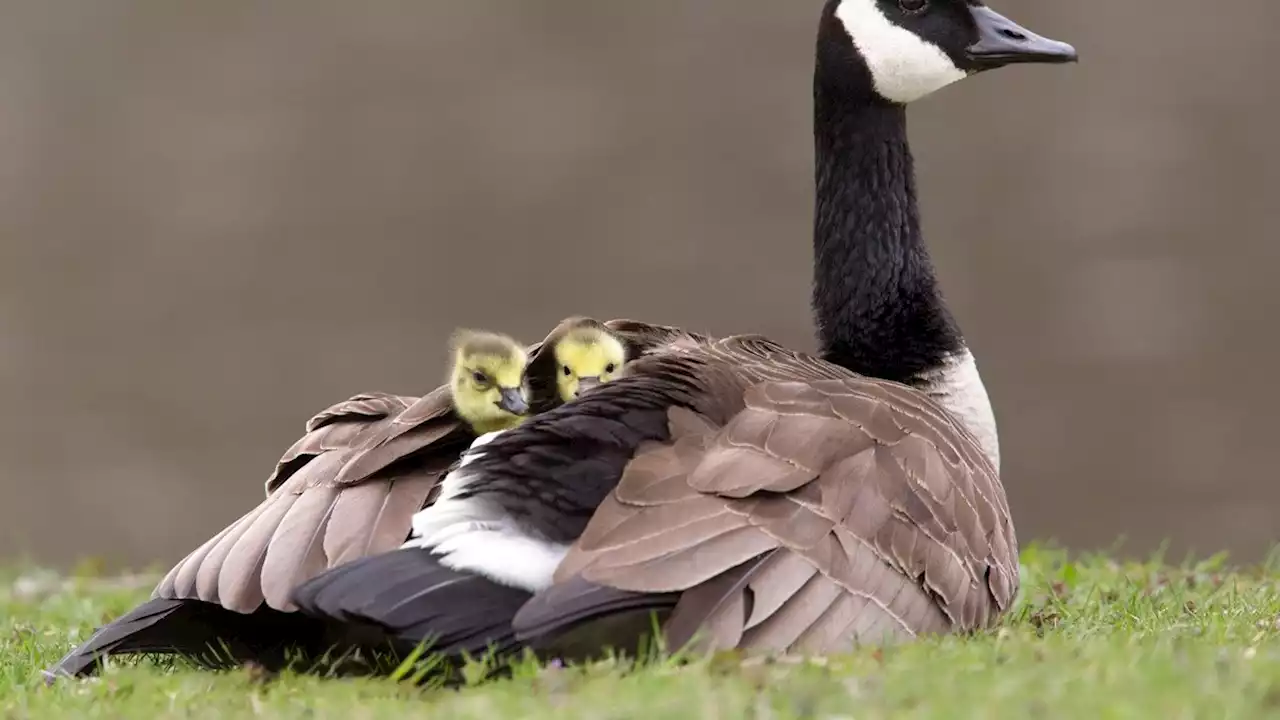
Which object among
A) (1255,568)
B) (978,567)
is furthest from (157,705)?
(1255,568)

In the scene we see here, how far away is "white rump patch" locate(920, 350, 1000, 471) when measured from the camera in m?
6.35

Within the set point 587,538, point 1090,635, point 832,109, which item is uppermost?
point 832,109

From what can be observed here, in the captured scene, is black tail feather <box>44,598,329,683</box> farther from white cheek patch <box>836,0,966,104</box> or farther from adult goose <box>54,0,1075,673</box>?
white cheek patch <box>836,0,966,104</box>

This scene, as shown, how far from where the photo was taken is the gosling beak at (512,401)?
5.40 metres

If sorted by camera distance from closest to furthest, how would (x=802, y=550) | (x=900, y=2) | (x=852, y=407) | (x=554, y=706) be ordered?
(x=554, y=706) < (x=802, y=550) < (x=852, y=407) < (x=900, y=2)

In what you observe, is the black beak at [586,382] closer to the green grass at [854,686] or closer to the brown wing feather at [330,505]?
the brown wing feather at [330,505]

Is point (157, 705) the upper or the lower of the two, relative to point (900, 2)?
lower

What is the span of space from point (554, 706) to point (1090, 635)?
1.94 m

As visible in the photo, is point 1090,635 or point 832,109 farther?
point 832,109

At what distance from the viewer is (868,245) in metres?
6.82

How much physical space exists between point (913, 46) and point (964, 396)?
143cm

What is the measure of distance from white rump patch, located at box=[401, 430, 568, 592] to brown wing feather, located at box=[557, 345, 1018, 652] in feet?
0.47

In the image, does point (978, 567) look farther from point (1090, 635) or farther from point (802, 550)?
point (802, 550)

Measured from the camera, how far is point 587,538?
4457 mm
